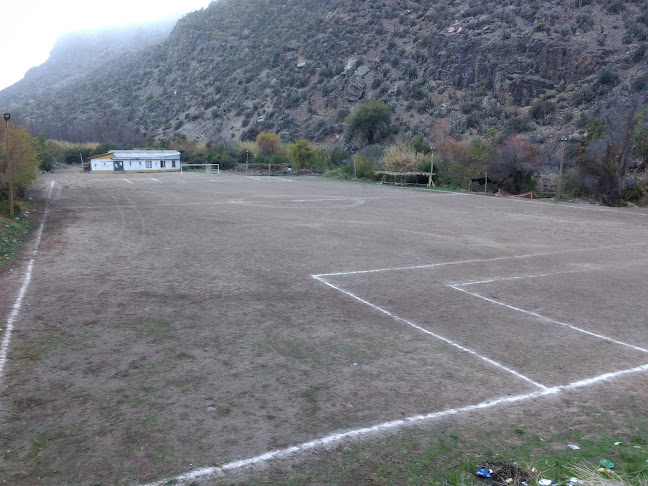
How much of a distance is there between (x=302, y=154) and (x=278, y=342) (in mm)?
50595

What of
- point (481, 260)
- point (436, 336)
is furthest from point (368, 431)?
point (481, 260)

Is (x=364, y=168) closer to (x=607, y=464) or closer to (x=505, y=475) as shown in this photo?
(x=607, y=464)

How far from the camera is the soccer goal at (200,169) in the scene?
60.6 meters

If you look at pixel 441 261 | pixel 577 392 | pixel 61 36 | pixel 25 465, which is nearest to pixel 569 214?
pixel 441 261

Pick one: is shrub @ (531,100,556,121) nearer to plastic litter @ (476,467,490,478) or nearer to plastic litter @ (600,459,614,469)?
plastic litter @ (600,459,614,469)

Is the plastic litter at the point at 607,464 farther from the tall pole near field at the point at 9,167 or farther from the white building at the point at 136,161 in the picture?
the white building at the point at 136,161

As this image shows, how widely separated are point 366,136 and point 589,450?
59.9 metres

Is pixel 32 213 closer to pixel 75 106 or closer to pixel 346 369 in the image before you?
pixel 346 369

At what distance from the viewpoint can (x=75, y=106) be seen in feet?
369

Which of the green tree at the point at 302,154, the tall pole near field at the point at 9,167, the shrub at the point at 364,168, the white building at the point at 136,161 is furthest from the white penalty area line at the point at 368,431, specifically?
the white building at the point at 136,161

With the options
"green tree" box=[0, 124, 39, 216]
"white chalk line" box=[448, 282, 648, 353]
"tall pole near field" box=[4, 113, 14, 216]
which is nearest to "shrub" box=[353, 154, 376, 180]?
"green tree" box=[0, 124, 39, 216]

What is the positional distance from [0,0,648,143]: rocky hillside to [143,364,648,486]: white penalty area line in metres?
45.7

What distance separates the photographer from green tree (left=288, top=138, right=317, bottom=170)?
5703cm

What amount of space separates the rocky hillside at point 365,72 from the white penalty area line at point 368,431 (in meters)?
45.7
